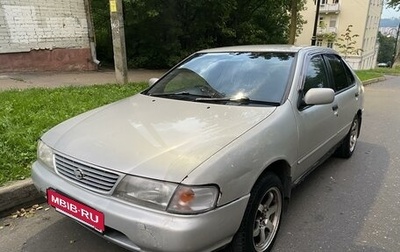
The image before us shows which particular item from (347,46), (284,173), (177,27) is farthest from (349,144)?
(347,46)

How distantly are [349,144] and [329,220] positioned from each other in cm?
189

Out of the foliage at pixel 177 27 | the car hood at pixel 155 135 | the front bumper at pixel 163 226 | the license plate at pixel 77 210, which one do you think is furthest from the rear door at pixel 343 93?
the foliage at pixel 177 27

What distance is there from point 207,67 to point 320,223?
6.09 feet

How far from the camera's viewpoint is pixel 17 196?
3.20 metres

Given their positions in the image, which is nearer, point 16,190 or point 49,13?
point 16,190

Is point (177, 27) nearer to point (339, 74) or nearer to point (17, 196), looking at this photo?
point (339, 74)

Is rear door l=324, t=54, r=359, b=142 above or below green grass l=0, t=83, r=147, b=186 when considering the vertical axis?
above

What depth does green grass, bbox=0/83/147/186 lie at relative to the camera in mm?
3676

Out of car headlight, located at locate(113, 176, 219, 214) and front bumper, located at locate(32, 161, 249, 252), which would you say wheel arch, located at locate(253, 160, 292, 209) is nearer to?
front bumper, located at locate(32, 161, 249, 252)

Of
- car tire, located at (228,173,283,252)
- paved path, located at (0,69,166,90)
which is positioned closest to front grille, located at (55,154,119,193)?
car tire, located at (228,173,283,252)

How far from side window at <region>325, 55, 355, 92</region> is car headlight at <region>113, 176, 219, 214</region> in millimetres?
2582

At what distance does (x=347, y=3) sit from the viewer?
45.9 m

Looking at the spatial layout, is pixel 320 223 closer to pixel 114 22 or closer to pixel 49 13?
pixel 114 22

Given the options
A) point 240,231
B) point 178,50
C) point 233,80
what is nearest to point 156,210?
point 240,231
